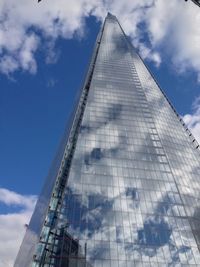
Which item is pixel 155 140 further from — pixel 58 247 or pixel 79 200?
pixel 58 247

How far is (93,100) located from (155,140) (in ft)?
84.3

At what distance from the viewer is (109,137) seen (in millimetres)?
89500

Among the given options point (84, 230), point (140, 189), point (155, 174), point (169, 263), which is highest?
point (155, 174)

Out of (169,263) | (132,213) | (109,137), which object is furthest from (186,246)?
(109,137)

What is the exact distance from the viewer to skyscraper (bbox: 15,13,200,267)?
58.5 metres

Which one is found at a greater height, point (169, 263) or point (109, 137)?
point (109, 137)

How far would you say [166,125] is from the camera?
108m

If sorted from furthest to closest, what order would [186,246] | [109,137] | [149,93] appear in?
[149,93] → [109,137] → [186,246]

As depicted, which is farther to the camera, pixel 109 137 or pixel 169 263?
pixel 109 137

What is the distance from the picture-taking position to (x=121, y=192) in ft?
235

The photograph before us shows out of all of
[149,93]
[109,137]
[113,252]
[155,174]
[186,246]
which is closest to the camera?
[113,252]

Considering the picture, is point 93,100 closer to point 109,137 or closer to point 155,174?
point 109,137

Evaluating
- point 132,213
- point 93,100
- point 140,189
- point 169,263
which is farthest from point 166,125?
point 169,263

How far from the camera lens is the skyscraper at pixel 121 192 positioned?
58.5 meters
